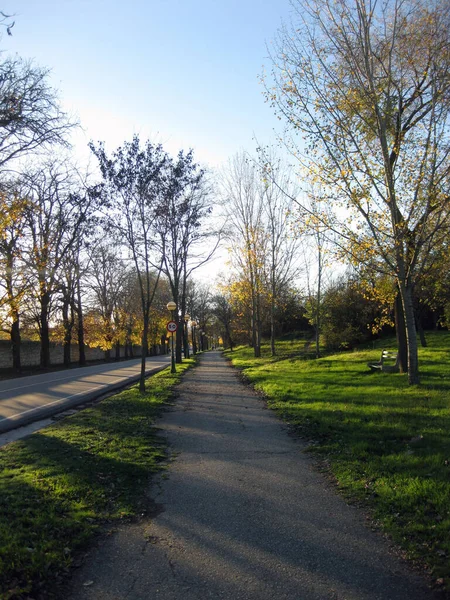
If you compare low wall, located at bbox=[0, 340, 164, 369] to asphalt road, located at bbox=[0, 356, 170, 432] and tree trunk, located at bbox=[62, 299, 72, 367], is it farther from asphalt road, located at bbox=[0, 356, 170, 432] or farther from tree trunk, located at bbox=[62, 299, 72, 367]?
asphalt road, located at bbox=[0, 356, 170, 432]

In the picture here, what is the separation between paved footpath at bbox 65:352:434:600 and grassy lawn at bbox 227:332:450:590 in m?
0.30

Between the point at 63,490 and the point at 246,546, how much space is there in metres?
2.52

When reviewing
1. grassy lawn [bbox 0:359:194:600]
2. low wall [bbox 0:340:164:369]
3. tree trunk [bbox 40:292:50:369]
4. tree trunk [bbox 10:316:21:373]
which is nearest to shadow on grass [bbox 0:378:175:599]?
grassy lawn [bbox 0:359:194:600]

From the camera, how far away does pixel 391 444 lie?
7.18m

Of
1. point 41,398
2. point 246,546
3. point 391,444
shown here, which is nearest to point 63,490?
point 246,546

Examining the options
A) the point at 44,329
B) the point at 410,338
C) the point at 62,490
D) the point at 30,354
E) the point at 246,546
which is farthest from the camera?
the point at 30,354

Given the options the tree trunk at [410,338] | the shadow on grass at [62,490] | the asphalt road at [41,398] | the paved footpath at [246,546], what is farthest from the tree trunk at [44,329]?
the paved footpath at [246,546]

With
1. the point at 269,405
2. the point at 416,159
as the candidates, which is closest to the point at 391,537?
the point at 269,405

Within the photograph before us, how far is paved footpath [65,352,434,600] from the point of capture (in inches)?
138

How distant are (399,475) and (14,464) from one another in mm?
5381

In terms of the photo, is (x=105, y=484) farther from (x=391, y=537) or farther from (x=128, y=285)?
(x=128, y=285)

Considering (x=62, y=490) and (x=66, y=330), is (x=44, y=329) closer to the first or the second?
(x=66, y=330)

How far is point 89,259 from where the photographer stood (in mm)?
38688

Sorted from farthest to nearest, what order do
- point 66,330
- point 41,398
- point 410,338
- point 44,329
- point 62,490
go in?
point 66,330 < point 44,329 < point 41,398 < point 410,338 < point 62,490
